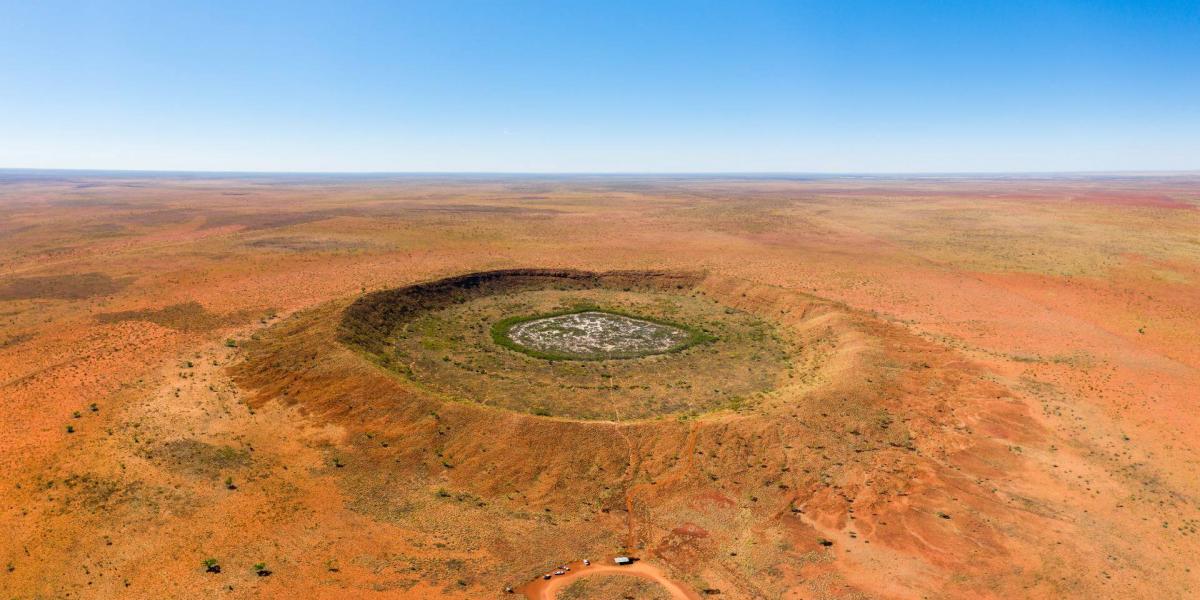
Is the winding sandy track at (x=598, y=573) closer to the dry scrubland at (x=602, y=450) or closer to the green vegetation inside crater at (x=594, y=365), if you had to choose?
the dry scrubland at (x=602, y=450)

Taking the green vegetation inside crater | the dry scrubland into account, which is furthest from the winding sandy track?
the green vegetation inside crater

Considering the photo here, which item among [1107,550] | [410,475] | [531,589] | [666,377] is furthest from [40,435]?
[1107,550]

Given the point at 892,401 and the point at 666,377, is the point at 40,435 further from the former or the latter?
the point at 892,401

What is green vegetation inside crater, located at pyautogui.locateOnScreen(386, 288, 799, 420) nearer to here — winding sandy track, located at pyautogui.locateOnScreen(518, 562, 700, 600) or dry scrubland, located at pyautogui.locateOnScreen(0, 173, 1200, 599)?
dry scrubland, located at pyautogui.locateOnScreen(0, 173, 1200, 599)

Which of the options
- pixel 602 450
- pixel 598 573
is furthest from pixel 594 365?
pixel 598 573

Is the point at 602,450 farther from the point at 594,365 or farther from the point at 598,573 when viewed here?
the point at 594,365

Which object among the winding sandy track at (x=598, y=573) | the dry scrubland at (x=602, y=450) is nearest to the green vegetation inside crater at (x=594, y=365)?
the dry scrubland at (x=602, y=450)
